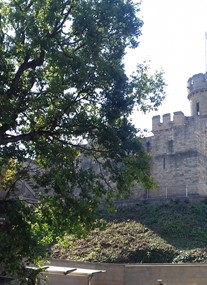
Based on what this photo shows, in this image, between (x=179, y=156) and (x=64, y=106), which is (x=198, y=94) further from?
(x=64, y=106)

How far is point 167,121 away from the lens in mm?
36969

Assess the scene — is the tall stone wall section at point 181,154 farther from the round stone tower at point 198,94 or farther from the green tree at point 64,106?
the green tree at point 64,106

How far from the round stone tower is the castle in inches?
144

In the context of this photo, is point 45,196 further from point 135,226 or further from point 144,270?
point 135,226

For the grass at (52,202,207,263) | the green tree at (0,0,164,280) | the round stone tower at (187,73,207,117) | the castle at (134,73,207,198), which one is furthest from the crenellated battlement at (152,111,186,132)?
the green tree at (0,0,164,280)

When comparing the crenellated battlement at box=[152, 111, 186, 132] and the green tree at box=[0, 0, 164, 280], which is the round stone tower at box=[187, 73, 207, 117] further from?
the green tree at box=[0, 0, 164, 280]

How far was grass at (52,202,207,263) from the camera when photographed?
78.7ft

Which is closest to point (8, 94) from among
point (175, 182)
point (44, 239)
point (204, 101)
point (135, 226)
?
point (44, 239)

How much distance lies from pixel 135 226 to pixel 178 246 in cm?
415

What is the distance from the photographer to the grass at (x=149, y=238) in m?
24.0

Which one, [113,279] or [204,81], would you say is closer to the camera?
[113,279]

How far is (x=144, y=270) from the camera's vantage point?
19.9 m

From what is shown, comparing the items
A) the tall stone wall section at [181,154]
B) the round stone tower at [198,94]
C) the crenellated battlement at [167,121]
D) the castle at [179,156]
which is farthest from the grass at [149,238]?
the round stone tower at [198,94]

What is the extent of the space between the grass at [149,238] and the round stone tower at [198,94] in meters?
11.0
